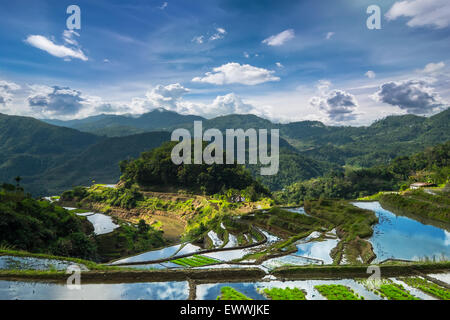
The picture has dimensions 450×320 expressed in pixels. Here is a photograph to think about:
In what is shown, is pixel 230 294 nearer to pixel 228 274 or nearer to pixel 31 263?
pixel 228 274

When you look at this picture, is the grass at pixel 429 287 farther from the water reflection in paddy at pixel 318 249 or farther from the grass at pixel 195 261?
the grass at pixel 195 261

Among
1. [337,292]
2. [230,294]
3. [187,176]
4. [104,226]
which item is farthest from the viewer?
[187,176]

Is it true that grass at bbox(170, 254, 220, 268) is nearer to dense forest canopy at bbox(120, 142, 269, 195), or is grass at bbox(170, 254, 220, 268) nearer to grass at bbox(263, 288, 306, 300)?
grass at bbox(263, 288, 306, 300)

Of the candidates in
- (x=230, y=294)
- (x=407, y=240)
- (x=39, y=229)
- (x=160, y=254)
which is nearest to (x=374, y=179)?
(x=407, y=240)

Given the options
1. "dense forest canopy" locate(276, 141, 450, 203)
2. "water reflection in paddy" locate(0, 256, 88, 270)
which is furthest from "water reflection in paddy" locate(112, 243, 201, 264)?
"dense forest canopy" locate(276, 141, 450, 203)
